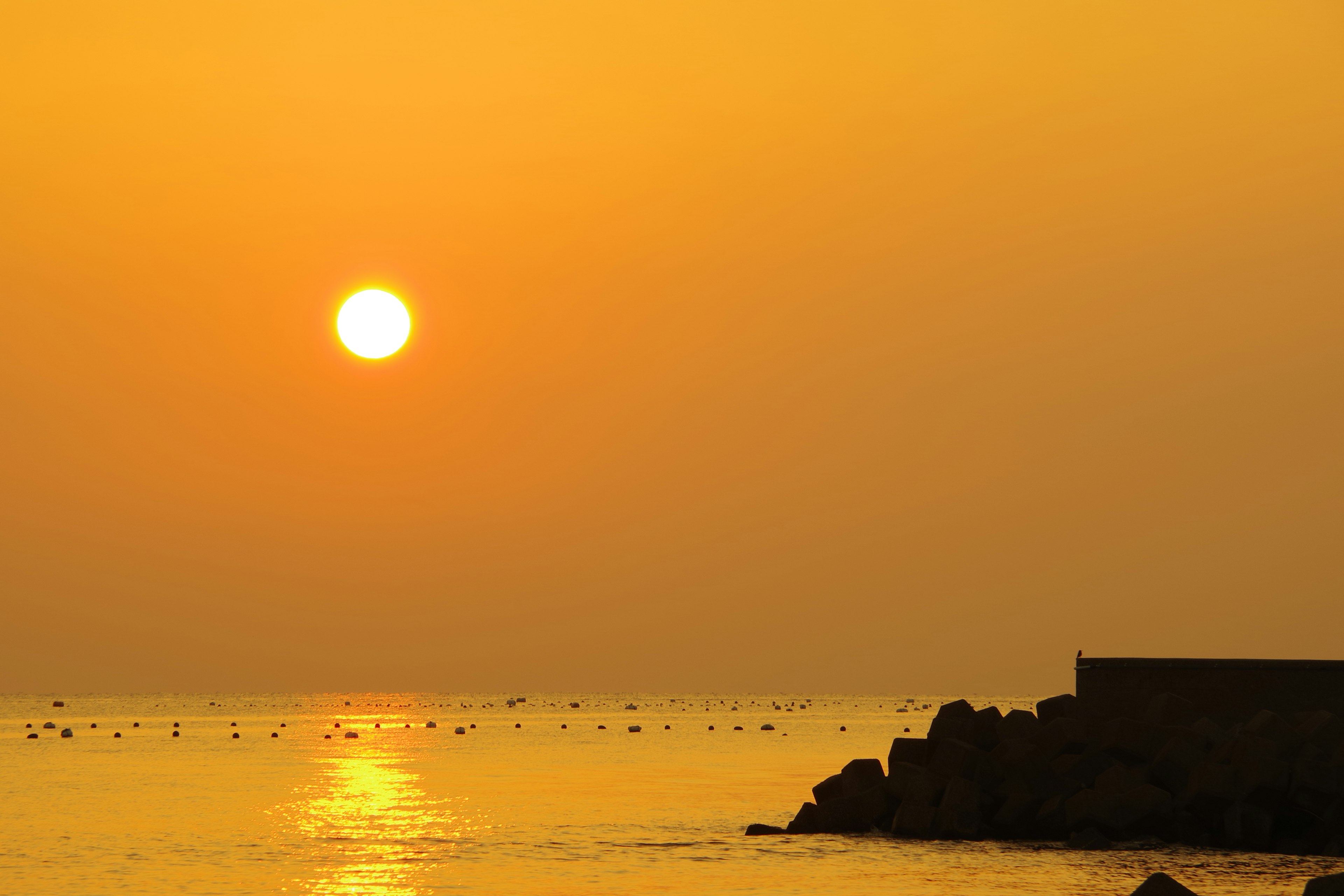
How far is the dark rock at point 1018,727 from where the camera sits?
38.7 meters

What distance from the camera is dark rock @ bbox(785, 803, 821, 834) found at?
37.2 metres

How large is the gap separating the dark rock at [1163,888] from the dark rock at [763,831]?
1701 cm

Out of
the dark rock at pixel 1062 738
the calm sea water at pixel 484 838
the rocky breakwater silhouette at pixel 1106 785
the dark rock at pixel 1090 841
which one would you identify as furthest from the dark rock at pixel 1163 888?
the dark rock at pixel 1062 738

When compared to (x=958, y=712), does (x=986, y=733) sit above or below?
below

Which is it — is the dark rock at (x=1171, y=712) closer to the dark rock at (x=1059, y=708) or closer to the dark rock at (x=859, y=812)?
the dark rock at (x=1059, y=708)

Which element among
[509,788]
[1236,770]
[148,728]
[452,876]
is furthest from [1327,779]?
[148,728]

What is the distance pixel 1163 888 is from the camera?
68.6ft

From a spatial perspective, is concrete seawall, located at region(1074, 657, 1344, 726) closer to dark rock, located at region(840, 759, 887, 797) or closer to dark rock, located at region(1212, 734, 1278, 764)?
dark rock, located at region(1212, 734, 1278, 764)

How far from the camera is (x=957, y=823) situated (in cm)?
3566

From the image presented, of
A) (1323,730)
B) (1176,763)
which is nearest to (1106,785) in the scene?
(1176,763)

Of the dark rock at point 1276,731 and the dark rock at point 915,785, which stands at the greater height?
the dark rock at point 1276,731

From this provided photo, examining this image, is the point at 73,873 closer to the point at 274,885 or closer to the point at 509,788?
the point at 274,885

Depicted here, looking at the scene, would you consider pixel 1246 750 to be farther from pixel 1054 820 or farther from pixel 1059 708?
pixel 1059 708

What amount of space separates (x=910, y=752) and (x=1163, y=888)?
18576 mm
